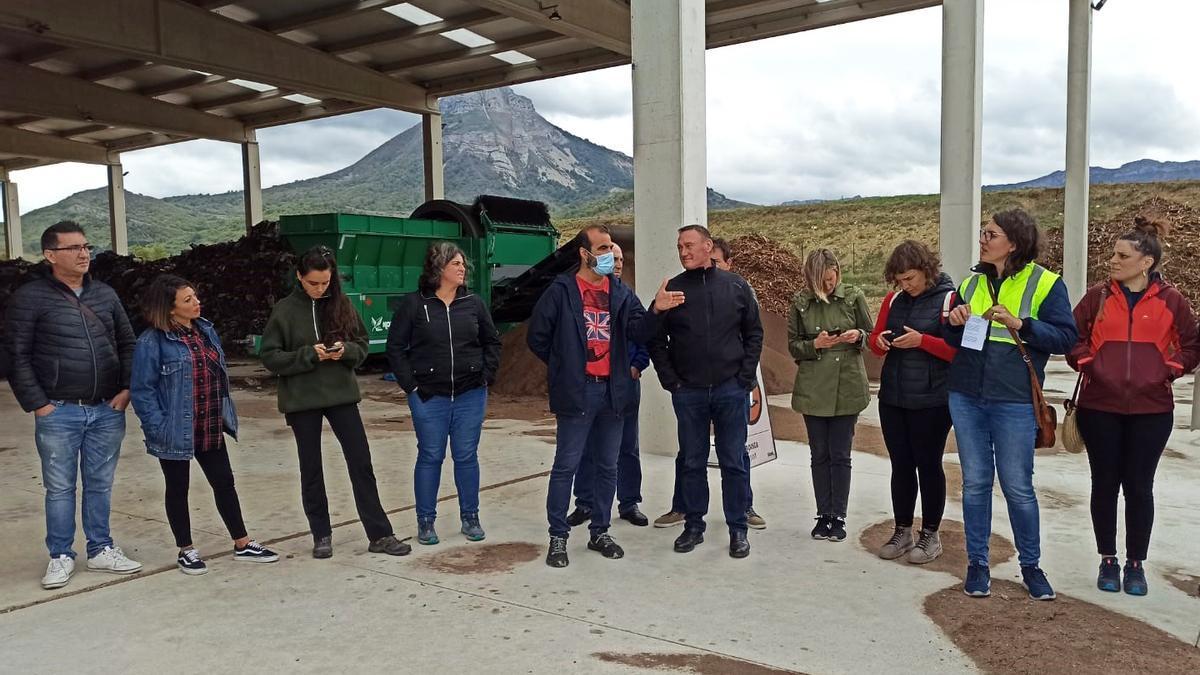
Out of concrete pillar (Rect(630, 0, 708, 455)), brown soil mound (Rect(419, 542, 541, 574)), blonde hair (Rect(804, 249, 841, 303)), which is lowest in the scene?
brown soil mound (Rect(419, 542, 541, 574))

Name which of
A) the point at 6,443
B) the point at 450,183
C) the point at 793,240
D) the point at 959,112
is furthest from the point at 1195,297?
the point at 450,183

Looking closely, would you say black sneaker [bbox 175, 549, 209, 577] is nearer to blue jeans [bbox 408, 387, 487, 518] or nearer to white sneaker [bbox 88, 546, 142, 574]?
white sneaker [bbox 88, 546, 142, 574]

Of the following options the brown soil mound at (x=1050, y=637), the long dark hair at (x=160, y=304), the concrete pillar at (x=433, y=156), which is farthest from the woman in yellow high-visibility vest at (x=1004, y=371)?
the concrete pillar at (x=433, y=156)

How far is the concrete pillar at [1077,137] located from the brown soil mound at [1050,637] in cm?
1276

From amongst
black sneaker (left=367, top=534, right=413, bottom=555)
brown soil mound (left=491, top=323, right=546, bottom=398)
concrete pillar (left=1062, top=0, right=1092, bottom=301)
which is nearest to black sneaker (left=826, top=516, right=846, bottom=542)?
black sneaker (left=367, top=534, right=413, bottom=555)

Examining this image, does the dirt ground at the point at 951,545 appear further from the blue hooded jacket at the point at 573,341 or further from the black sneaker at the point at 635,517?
the blue hooded jacket at the point at 573,341

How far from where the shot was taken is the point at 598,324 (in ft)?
15.3

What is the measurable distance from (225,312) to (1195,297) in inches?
862

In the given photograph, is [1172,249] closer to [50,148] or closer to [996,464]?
[996,464]

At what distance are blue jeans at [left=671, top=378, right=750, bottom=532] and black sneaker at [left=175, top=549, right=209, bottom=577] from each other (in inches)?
101

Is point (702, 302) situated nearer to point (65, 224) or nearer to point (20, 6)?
point (65, 224)

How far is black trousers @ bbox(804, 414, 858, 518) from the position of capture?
496cm

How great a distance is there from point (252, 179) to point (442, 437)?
22.9 m

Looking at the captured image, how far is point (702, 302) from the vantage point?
183 inches
